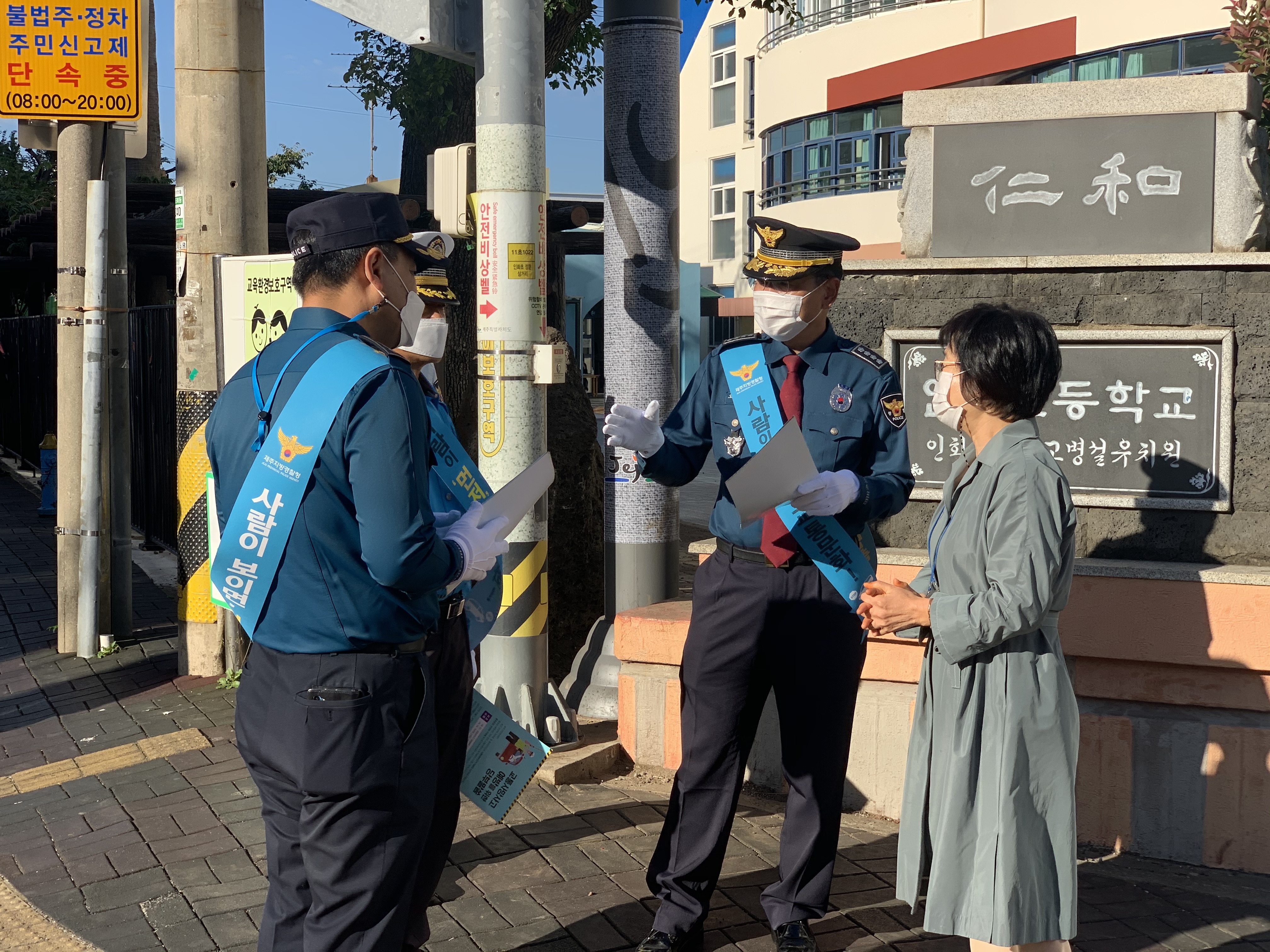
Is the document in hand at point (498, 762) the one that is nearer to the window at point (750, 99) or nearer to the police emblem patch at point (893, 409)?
the police emblem patch at point (893, 409)

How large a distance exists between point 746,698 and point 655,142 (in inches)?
105

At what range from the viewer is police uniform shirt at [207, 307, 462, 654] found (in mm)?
2551

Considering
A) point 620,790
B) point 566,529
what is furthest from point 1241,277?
point 566,529

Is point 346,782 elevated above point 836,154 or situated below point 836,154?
below

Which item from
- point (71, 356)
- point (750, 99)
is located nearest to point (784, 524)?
point (71, 356)

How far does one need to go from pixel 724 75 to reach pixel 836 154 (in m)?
13.8

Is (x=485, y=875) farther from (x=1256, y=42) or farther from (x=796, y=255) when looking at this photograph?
(x=1256, y=42)

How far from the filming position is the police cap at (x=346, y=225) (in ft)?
9.14

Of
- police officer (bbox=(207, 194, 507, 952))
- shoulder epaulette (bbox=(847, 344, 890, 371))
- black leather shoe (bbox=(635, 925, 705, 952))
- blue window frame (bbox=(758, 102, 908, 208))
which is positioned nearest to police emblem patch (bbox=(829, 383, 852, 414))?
shoulder epaulette (bbox=(847, 344, 890, 371))

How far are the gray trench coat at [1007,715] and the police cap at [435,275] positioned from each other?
1.90 metres

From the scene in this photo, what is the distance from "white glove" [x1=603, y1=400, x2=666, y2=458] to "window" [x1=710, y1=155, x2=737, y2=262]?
39.8 metres

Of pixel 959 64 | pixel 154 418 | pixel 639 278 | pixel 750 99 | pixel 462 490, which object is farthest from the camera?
pixel 750 99

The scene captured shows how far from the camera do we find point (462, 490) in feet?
11.8

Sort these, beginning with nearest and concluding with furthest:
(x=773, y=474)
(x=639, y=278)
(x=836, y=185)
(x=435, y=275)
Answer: (x=773, y=474), (x=435, y=275), (x=639, y=278), (x=836, y=185)
